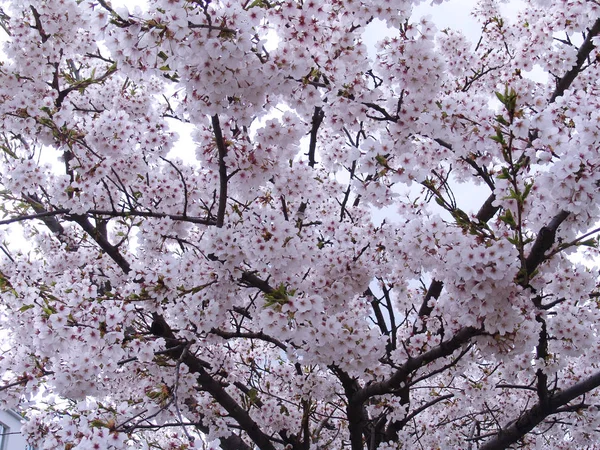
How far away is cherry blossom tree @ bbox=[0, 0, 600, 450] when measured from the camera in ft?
10.8

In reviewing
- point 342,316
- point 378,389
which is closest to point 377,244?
point 342,316

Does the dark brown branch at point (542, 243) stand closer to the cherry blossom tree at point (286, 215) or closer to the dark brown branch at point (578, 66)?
the cherry blossom tree at point (286, 215)

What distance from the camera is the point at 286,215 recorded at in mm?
4977

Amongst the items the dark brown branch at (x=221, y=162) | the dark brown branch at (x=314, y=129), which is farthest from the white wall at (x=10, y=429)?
the dark brown branch at (x=221, y=162)

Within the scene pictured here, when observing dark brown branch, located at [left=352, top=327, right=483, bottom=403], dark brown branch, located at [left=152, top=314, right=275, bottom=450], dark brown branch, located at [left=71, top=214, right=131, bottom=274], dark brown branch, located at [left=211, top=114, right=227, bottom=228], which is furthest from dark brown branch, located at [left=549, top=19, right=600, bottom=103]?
dark brown branch, located at [left=71, top=214, right=131, bottom=274]

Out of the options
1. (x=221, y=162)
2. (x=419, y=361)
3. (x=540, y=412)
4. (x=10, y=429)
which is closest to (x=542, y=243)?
(x=419, y=361)

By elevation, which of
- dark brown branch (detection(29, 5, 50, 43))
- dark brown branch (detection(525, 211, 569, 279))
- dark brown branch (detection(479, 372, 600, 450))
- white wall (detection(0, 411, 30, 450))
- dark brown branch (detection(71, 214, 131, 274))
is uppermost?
white wall (detection(0, 411, 30, 450))

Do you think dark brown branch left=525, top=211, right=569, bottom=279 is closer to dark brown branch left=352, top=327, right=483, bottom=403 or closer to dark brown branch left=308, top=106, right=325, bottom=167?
dark brown branch left=352, top=327, right=483, bottom=403

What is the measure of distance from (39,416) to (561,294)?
21.3ft

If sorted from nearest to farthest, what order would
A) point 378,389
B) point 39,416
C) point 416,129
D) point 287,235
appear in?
point 287,235
point 416,129
point 378,389
point 39,416

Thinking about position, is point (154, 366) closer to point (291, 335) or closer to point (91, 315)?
point (91, 315)

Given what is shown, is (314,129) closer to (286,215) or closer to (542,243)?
(286,215)

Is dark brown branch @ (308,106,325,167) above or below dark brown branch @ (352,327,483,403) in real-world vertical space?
above

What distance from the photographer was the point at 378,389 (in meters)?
5.23
